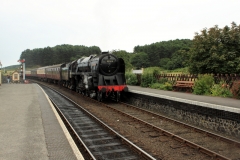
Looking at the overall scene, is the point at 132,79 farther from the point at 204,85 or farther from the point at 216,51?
the point at 204,85

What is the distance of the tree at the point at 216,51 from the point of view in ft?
59.5

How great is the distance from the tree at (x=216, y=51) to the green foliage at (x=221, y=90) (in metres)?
4.54

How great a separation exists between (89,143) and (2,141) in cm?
253

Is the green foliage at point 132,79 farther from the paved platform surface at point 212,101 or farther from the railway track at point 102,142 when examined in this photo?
the railway track at point 102,142

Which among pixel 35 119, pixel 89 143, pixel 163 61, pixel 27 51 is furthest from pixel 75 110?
pixel 27 51

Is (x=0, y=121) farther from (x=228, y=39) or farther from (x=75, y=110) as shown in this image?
(x=228, y=39)

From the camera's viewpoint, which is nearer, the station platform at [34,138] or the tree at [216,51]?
the station platform at [34,138]

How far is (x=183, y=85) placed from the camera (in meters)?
16.5

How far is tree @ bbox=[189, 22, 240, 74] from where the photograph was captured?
18.1m

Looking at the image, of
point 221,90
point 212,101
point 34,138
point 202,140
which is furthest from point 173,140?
point 221,90

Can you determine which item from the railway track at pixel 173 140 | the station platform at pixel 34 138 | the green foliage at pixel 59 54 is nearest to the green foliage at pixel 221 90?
the railway track at pixel 173 140

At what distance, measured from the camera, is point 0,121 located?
9.15 m

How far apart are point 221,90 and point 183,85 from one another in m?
3.34

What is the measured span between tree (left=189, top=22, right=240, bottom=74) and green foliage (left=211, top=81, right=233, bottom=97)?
454cm
